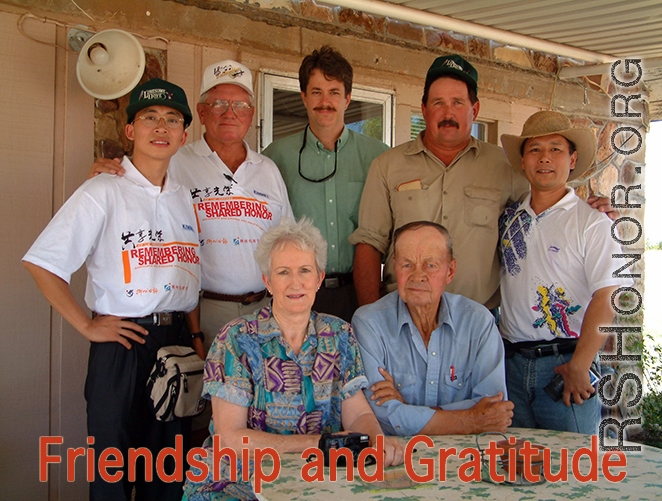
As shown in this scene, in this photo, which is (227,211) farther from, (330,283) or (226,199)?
(330,283)

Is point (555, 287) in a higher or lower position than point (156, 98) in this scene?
lower

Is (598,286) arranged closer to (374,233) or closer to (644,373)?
(374,233)

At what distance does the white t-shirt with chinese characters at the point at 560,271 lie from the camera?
8.67 feet

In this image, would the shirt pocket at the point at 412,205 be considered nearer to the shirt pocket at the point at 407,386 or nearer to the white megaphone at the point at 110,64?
the shirt pocket at the point at 407,386

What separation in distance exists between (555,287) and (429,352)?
0.69 meters

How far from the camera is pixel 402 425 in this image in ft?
7.40

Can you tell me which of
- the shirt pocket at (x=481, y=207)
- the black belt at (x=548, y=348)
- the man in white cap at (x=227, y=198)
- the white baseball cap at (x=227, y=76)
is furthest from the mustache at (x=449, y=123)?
the black belt at (x=548, y=348)

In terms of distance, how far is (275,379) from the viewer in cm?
218

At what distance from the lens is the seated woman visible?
6.89ft

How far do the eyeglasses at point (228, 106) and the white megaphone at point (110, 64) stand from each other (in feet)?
1.51

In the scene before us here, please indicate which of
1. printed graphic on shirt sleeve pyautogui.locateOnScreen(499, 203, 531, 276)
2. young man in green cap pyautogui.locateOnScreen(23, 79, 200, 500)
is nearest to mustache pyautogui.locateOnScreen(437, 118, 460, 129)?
printed graphic on shirt sleeve pyautogui.locateOnScreen(499, 203, 531, 276)

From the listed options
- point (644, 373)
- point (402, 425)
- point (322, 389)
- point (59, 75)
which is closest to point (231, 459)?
point (322, 389)

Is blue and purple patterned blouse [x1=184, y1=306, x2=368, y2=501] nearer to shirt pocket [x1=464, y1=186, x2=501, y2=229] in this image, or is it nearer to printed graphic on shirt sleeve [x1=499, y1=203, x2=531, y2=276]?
printed graphic on shirt sleeve [x1=499, y1=203, x2=531, y2=276]

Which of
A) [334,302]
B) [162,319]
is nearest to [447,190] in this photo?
[334,302]
